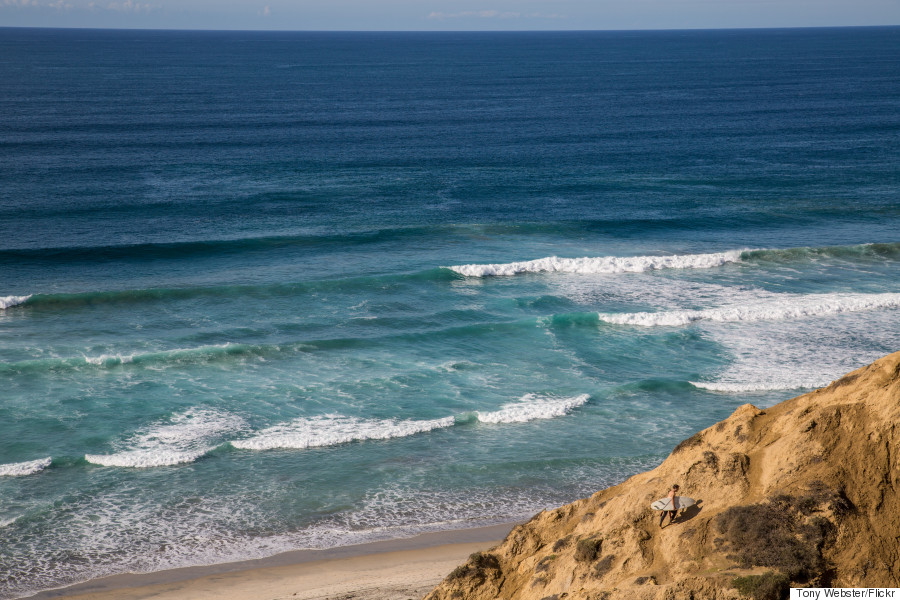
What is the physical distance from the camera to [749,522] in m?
11.6

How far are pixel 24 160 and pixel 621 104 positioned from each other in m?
63.5

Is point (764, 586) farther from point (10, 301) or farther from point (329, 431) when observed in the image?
point (10, 301)

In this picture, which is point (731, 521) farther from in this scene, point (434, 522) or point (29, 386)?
point (29, 386)

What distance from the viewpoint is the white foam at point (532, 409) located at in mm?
26250

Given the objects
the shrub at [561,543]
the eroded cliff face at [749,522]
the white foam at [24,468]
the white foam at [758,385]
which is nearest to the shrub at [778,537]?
the eroded cliff face at [749,522]

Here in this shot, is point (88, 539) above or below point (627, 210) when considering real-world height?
below

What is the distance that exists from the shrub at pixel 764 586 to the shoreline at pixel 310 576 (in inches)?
323

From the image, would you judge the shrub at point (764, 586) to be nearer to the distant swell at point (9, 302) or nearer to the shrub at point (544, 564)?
the shrub at point (544, 564)

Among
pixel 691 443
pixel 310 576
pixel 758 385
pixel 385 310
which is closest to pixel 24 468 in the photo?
pixel 310 576

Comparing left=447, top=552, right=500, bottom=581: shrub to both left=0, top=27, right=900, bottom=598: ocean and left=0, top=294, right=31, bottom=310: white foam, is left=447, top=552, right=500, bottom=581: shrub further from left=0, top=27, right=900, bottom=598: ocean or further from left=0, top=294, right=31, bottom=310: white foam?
left=0, top=294, right=31, bottom=310: white foam

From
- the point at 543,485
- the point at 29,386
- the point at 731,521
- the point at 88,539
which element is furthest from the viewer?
the point at 29,386

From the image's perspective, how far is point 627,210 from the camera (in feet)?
166

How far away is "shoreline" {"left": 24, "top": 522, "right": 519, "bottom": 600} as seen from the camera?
1745 centimetres

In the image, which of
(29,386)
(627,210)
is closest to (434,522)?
(29,386)
